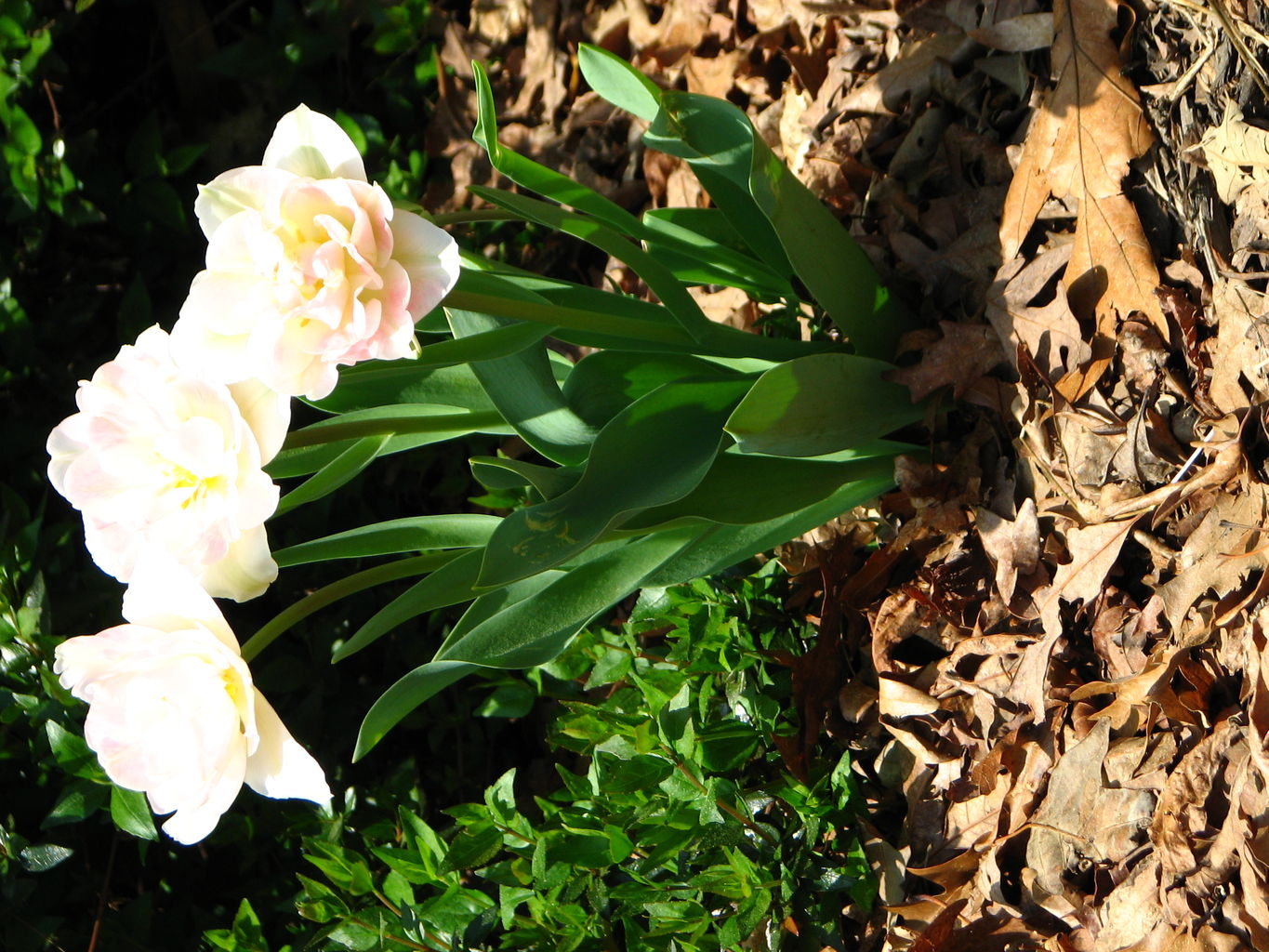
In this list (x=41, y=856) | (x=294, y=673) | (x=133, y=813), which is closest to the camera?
(x=133, y=813)

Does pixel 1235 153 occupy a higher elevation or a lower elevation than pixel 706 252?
higher

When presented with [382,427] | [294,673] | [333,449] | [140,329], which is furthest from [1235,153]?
[140,329]

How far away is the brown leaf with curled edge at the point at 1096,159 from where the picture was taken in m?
1.42

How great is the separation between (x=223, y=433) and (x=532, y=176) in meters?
0.58

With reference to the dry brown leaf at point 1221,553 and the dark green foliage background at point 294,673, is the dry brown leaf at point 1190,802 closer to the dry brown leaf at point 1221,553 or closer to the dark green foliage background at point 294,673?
the dry brown leaf at point 1221,553

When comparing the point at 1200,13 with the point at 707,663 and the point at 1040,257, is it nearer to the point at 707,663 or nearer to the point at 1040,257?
the point at 1040,257

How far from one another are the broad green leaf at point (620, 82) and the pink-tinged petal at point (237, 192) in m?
0.61

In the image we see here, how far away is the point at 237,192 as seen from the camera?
3.49ft

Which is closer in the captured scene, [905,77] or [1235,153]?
[1235,153]

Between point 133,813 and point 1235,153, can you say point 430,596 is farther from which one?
point 1235,153

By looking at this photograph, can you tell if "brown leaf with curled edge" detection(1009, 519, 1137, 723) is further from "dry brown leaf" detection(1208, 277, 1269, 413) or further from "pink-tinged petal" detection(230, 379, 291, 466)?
"pink-tinged petal" detection(230, 379, 291, 466)

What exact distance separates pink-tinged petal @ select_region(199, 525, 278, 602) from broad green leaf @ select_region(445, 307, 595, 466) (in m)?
0.35

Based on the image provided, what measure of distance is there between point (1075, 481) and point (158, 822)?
5.99 feet

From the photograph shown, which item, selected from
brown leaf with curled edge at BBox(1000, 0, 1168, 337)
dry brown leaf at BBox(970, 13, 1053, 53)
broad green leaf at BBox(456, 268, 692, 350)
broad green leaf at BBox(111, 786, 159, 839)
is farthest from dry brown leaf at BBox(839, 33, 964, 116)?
broad green leaf at BBox(111, 786, 159, 839)
